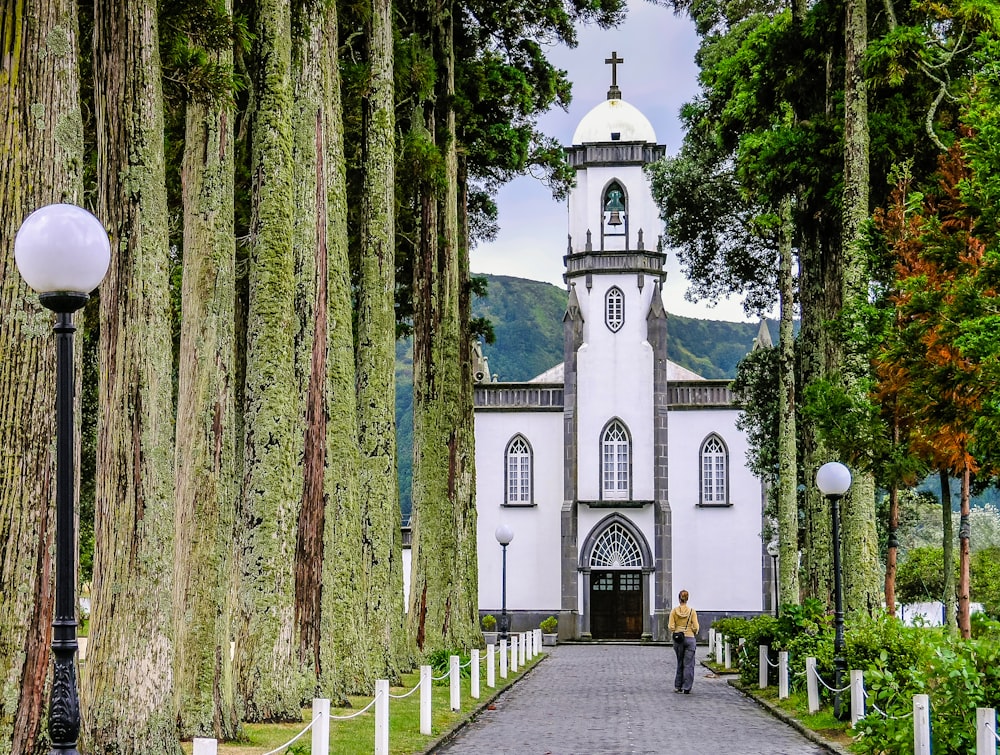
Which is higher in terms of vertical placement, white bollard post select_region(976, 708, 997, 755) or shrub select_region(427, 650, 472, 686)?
white bollard post select_region(976, 708, 997, 755)

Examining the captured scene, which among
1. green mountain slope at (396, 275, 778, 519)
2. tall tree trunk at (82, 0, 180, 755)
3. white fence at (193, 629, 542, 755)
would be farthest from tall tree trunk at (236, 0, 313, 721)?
green mountain slope at (396, 275, 778, 519)

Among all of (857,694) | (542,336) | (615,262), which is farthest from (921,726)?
(542,336)

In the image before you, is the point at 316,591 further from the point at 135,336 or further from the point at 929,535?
the point at 929,535

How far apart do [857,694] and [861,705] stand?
0.49ft

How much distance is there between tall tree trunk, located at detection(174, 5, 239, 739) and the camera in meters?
13.2

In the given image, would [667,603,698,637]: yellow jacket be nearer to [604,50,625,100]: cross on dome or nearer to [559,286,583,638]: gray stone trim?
[559,286,583,638]: gray stone trim

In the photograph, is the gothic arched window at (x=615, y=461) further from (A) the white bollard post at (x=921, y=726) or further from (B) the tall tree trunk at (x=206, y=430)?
(A) the white bollard post at (x=921, y=726)

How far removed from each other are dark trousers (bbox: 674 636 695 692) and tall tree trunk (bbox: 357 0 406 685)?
5.18 metres

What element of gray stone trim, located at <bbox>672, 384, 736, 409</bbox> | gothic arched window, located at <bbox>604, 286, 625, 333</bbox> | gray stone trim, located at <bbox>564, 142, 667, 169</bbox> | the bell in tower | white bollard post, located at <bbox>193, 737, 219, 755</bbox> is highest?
gray stone trim, located at <bbox>564, 142, 667, 169</bbox>

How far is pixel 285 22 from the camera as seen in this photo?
15.3m

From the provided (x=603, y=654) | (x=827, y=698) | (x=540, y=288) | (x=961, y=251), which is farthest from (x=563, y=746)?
(x=540, y=288)

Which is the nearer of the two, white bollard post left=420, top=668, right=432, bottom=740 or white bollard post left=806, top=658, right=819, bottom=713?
white bollard post left=420, top=668, right=432, bottom=740

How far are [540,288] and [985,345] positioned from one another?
149 m

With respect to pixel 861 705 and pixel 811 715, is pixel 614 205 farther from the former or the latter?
pixel 861 705
